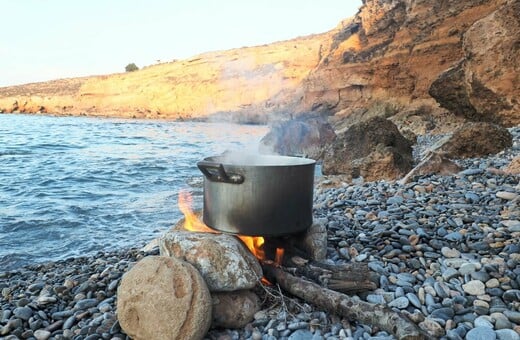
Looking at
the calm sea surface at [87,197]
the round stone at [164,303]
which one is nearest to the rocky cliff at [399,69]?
the calm sea surface at [87,197]

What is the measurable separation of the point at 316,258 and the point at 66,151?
45.4ft

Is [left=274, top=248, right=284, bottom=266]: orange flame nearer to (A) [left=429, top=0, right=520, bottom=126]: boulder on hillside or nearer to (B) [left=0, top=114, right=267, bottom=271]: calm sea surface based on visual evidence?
(B) [left=0, top=114, right=267, bottom=271]: calm sea surface

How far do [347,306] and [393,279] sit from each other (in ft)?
1.73

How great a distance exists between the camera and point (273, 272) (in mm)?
2617

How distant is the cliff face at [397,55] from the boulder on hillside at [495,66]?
0.04 meters

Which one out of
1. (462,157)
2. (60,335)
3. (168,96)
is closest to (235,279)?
(60,335)

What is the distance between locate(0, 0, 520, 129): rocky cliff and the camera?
30.1 ft

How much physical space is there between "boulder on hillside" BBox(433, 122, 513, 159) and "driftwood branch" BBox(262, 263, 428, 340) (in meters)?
5.56

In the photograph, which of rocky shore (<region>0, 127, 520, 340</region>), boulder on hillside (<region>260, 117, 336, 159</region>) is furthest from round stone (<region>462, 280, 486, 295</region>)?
boulder on hillside (<region>260, 117, 336, 159</region>)

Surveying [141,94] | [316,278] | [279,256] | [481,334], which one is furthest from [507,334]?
[141,94]

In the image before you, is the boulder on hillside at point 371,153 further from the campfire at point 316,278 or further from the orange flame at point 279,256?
the orange flame at point 279,256

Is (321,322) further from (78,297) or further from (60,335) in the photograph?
(78,297)

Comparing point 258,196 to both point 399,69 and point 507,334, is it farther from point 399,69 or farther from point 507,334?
point 399,69

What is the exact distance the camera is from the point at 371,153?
22.6ft
